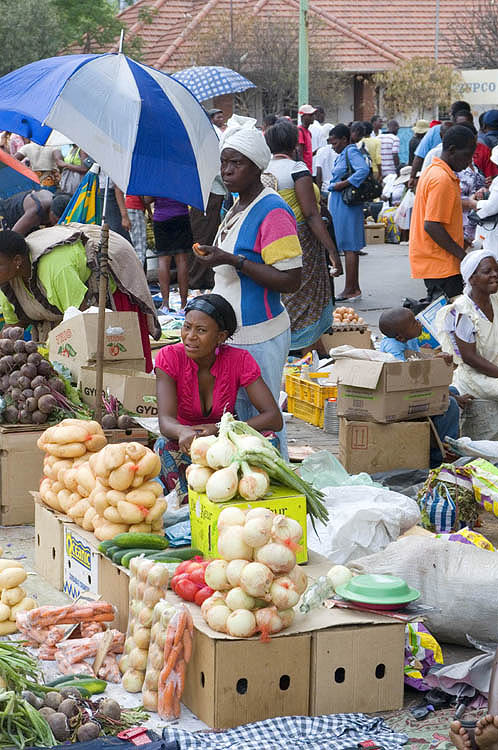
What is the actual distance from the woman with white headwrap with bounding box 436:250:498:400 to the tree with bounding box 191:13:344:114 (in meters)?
23.0

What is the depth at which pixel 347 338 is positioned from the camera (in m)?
9.19

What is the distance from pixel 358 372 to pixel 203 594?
2813mm

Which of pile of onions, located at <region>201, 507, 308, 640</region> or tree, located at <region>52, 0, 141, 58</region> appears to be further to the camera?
tree, located at <region>52, 0, 141, 58</region>

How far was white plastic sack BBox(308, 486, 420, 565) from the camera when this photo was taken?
4828 millimetres

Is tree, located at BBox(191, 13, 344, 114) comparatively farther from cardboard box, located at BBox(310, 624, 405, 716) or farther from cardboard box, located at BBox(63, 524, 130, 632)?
cardboard box, located at BBox(310, 624, 405, 716)

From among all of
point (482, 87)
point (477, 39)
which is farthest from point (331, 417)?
point (477, 39)

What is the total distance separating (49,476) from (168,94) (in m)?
1.91

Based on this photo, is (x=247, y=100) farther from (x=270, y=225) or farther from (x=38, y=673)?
(x=38, y=673)

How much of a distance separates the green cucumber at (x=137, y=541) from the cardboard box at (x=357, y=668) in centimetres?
87

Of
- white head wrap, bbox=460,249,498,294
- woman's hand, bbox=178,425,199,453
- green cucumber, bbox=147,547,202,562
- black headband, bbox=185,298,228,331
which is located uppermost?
white head wrap, bbox=460,249,498,294

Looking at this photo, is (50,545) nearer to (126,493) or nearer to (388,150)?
(126,493)

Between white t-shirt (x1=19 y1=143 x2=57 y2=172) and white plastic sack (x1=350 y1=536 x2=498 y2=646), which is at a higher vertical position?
white t-shirt (x1=19 y1=143 x2=57 y2=172)

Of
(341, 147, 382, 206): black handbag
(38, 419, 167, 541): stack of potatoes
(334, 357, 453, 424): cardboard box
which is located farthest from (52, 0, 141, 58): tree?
(38, 419, 167, 541): stack of potatoes

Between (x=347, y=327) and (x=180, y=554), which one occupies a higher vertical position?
(x=347, y=327)
